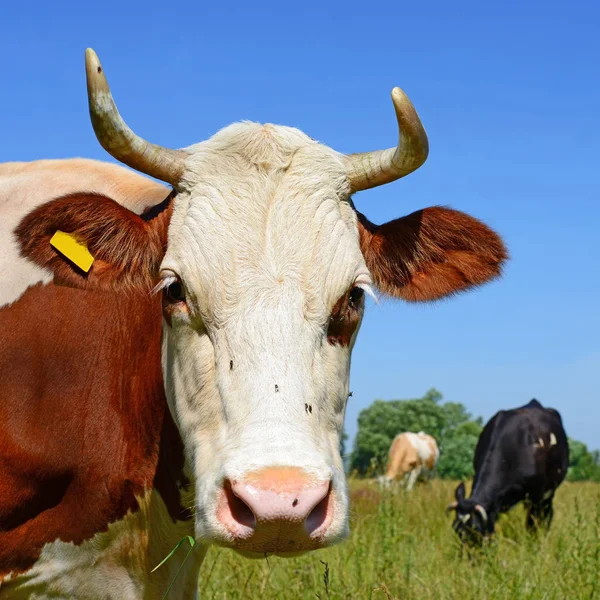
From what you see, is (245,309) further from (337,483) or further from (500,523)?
(500,523)

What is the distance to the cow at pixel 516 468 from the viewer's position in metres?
11.6

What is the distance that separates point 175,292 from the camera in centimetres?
356

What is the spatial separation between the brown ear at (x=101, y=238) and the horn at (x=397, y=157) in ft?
2.90

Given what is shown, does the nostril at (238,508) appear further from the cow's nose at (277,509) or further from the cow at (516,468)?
the cow at (516,468)

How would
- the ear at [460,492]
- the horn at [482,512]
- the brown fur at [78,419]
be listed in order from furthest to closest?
the ear at [460,492]
the horn at [482,512]
the brown fur at [78,419]

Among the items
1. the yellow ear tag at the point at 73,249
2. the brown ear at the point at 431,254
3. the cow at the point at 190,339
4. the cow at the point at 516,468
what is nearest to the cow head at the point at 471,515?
the cow at the point at 516,468

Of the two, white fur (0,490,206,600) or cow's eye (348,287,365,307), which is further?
white fur (0,490,206,600)

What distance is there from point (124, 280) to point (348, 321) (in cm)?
109

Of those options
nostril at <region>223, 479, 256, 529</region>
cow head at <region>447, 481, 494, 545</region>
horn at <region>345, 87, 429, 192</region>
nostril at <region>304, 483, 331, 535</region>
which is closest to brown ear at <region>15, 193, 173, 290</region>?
horn at <region>345, 87, 429, 192</region>

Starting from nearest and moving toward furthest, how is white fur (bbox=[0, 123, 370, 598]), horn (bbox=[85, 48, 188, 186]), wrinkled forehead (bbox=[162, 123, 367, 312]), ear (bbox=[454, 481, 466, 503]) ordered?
1. white fur (bbox=[0, 123, 370, 598])
2. wrinkled forehead (bbox=[162, 123, 367, 312])
3. horn (bbox=[85, 48, 188, 186])
4. ear (bbox=[454, 481, 466, 503])

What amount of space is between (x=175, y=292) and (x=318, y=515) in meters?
1.16

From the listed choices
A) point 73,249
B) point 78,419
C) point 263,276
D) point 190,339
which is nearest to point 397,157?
point 263,276

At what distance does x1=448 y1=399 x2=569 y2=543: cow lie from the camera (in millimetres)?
11633

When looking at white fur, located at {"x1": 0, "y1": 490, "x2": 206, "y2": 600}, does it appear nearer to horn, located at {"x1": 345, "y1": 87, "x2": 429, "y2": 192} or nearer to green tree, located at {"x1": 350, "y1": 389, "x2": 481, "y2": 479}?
horn, located at {"x1": 345, "y1": 87, "x2": 429, "y2": 192}
